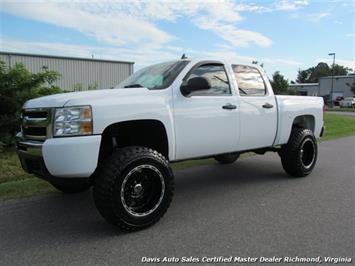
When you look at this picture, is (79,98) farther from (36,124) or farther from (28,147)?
(28,147)

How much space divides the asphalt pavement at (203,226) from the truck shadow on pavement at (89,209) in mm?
10

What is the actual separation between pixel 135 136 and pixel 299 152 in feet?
10.3

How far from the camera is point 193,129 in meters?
4.76

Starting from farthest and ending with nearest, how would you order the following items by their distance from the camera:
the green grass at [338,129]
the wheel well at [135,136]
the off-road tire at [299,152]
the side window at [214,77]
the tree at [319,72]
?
the tree at [319,72]
the green grass at [338,129]
the off-road tire at [299,152]
the side window at [214,77]
the wheel well at [135,136]

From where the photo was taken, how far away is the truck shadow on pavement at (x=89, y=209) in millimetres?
3959

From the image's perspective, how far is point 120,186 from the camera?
12.8ft

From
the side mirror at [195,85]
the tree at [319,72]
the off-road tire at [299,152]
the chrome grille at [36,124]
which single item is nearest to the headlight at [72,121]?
the chrome grille at [36,124]

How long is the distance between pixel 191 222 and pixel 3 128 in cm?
568

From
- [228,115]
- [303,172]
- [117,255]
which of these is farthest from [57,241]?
[303,172]

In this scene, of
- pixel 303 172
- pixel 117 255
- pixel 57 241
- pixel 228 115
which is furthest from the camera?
pixel 303 172

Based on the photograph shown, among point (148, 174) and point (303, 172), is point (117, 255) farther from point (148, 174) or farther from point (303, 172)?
point (303, 172)

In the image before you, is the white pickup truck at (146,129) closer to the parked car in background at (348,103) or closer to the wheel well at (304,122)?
the wheel well at (304,122)

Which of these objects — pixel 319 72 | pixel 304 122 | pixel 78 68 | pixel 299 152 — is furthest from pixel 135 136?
pixel 319 72

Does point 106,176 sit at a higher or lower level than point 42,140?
lower
